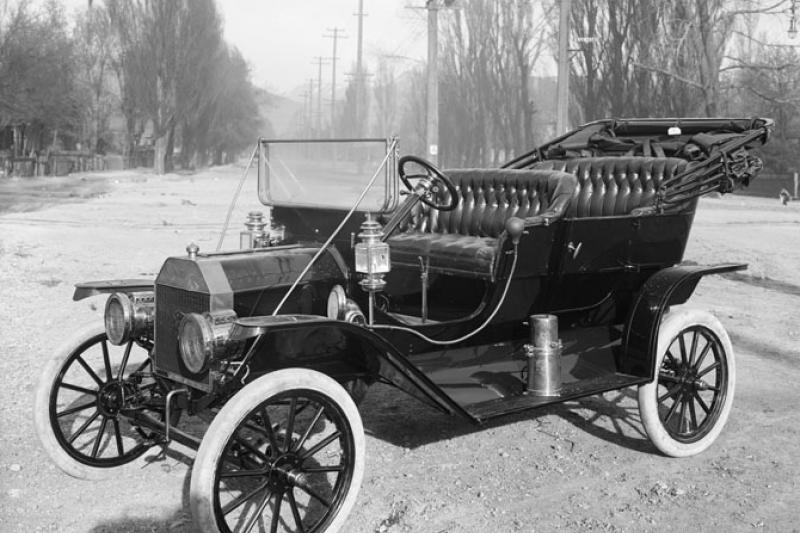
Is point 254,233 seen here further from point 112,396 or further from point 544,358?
point 544,358

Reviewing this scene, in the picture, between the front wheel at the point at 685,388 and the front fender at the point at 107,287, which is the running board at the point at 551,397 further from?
the front fender at the point at 107,287

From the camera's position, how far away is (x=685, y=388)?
4578 millimetres

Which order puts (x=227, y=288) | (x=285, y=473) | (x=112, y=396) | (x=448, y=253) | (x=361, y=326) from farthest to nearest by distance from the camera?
(x=448, y=253) < (x=112, y=396) < (x=227, y=288) < (x=361, y=326) < (x=285, y=473)

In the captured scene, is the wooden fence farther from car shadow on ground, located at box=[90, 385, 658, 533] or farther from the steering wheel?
the steering wheel

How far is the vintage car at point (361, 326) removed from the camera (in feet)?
11.0

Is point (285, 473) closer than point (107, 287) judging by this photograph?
Yes

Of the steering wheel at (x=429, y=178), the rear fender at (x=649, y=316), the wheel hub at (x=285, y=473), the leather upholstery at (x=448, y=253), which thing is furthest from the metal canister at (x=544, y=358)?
the wheel hub at (x=285, y=473)

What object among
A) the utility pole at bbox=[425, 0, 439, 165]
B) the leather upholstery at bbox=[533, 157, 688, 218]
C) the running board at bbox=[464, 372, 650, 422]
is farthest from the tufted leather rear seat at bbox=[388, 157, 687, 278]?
the utility pole at bbox=[425, 0, 439, 165]

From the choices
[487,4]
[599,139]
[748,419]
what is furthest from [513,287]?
[487,4]

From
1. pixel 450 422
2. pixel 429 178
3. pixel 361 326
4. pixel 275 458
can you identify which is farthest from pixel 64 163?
pixel 275 458

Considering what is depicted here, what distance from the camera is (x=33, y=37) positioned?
3030 centimetres

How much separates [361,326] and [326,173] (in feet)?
3.82

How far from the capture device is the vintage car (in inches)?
132

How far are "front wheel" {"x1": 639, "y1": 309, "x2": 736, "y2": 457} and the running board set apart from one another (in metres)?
0.14
